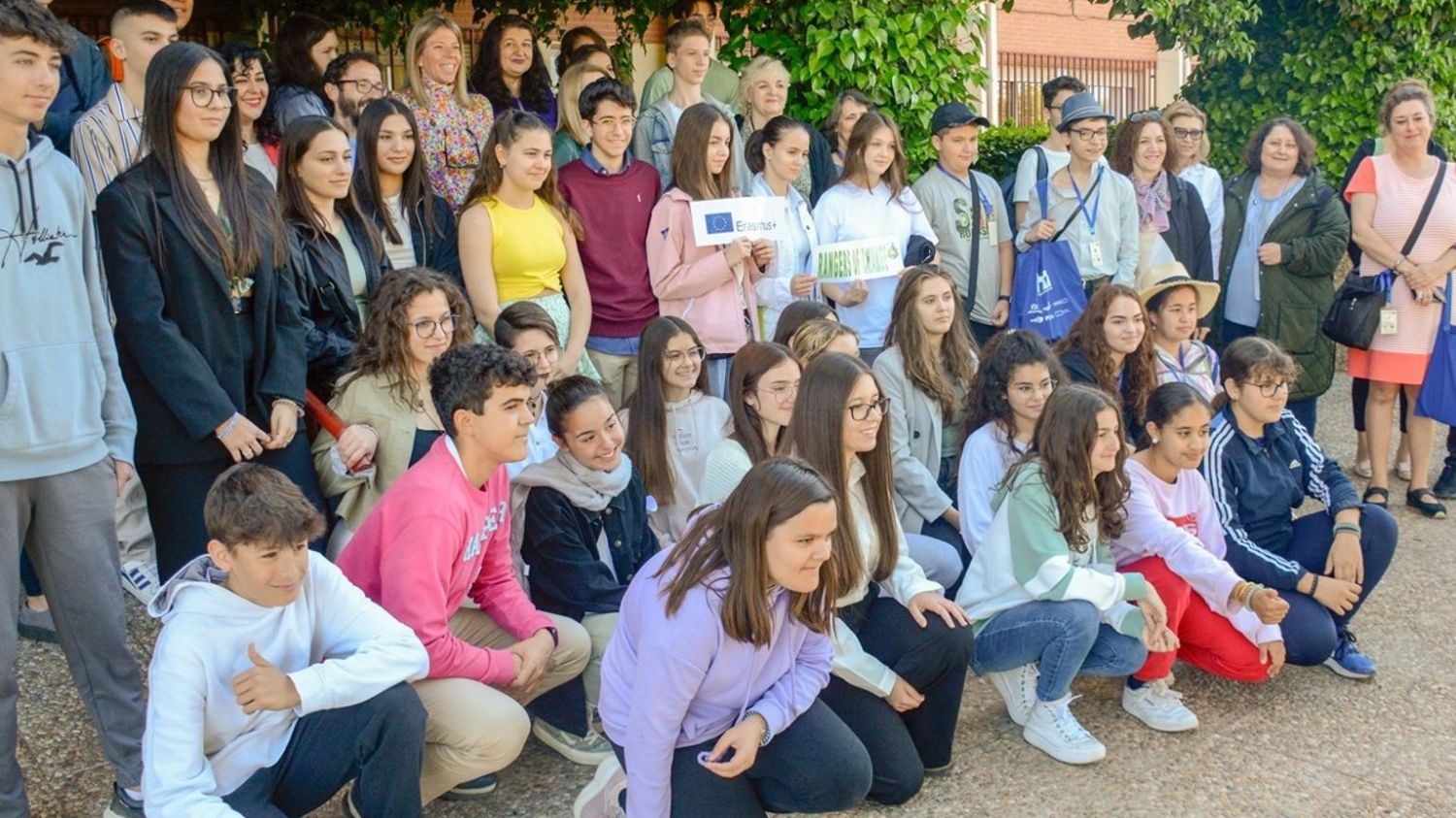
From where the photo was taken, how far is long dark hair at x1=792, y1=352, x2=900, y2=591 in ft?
12.5

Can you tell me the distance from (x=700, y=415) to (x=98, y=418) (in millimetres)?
1961

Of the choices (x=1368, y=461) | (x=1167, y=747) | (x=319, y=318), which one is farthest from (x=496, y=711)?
(x=1368, y=461)

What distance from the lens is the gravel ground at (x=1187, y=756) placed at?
3.74 metres

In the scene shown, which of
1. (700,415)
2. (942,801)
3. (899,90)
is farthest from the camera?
(899,90)

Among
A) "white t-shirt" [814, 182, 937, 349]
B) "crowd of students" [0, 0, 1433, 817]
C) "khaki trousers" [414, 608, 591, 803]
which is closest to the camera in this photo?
"crowd of students" [0, 0, 1433, 817]

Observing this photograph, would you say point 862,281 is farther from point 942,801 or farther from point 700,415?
point 942,801

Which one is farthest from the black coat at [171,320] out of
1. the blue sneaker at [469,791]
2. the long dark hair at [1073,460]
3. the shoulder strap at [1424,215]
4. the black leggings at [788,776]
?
the shoulder strap at [1424,215]

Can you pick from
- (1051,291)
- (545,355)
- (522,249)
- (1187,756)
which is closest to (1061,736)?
(1187,756)

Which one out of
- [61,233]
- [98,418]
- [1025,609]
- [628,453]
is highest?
[61,233]

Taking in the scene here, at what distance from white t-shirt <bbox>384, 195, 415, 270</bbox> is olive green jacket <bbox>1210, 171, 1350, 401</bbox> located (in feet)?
13.6

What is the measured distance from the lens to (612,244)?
17.9 ft

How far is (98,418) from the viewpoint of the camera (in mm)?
3406

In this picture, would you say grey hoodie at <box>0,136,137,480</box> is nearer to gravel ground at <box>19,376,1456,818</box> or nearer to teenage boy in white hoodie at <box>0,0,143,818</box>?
teenage boy in white hoodie at <box>0,0,143,818</box>

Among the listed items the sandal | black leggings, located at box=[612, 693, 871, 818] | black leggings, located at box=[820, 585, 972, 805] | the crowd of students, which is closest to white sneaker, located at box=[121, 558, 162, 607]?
the crowd of students
